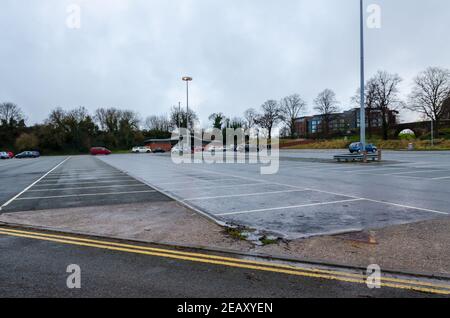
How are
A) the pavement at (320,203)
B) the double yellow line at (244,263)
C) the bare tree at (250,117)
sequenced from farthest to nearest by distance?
the bare tree at (250,117) < the pavement at (320,203) < the double yellow line at (244,263)

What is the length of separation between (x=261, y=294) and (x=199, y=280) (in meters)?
0.82

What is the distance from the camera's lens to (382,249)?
16.8ft

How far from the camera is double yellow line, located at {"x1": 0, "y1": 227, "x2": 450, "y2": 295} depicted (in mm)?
3871

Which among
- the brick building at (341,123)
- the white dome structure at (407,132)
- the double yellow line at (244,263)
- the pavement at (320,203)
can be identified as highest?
the brick building at (341,123)

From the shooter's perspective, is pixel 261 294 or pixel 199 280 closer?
pixel 261 294

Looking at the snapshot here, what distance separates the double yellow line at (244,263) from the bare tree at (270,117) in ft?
308

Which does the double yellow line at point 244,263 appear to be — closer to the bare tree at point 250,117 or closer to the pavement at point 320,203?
the pavement at point 320,203

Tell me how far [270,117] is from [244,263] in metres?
96.9

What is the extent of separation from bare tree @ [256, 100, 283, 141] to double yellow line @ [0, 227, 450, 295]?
93.9 metres

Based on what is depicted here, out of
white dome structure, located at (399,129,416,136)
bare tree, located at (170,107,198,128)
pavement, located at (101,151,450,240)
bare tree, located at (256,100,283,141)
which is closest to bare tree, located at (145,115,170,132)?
bare tree, located at (170,107,198,128)

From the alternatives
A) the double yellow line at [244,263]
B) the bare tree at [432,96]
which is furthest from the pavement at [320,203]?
the bare tree at [432,96]

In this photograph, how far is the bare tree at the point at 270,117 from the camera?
99.3m
